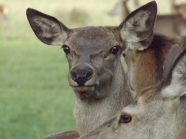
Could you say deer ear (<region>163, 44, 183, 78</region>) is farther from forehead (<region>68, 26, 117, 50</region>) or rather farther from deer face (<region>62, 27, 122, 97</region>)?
forehead (<region>68, 26, 117, 50</region>)

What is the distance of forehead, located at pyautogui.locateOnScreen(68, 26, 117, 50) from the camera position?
6.21 metres

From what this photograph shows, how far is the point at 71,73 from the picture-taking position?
19.2ft

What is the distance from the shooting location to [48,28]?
6.61 m

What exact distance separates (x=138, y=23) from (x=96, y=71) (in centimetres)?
82

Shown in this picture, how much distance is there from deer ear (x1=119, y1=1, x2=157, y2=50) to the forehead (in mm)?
205

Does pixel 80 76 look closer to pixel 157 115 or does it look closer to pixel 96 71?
pixel 96 71

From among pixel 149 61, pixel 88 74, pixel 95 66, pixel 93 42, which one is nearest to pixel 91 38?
pixel 93 42

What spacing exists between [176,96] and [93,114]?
4.30ft

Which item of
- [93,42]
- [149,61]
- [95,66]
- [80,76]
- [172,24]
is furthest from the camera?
[172,24]

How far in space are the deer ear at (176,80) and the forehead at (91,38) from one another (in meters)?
1.27

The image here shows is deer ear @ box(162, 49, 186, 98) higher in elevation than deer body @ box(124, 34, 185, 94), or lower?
higher

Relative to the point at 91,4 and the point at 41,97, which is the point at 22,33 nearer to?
the point at 91,4

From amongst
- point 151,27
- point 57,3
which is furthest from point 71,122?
point 57,3

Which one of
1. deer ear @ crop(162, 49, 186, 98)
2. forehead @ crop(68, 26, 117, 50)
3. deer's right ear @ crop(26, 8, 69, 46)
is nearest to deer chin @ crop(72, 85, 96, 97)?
forehead @ crop(68, 26, 117, 50)
